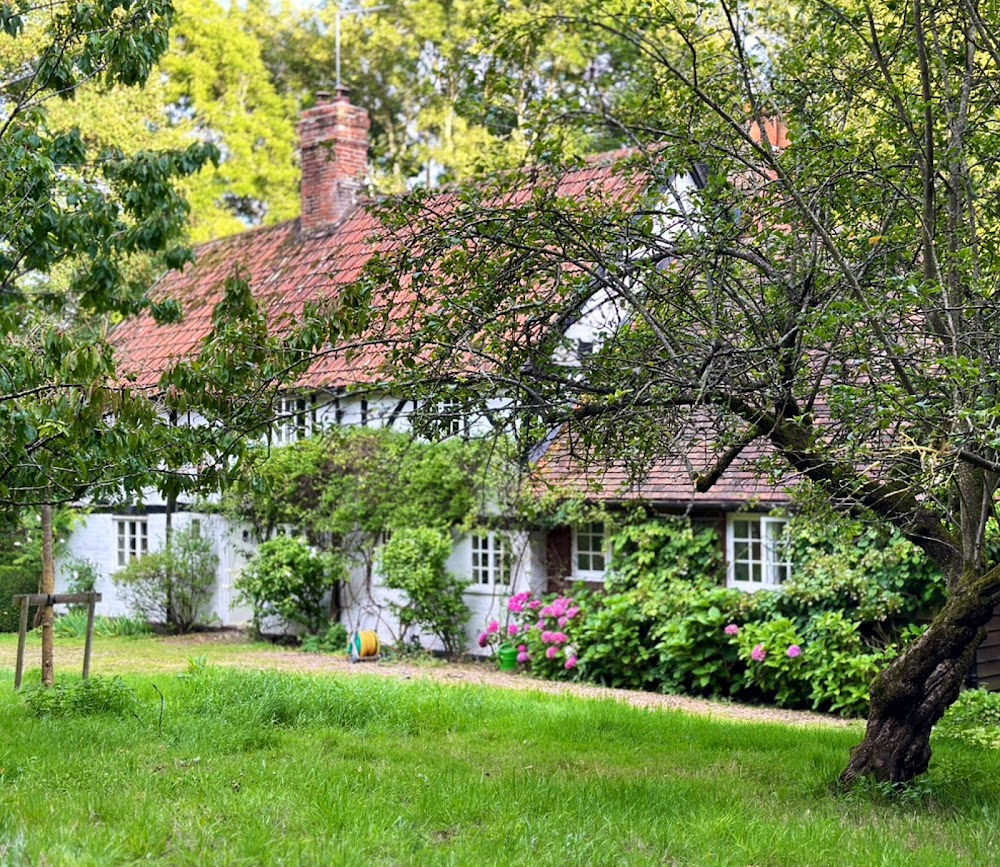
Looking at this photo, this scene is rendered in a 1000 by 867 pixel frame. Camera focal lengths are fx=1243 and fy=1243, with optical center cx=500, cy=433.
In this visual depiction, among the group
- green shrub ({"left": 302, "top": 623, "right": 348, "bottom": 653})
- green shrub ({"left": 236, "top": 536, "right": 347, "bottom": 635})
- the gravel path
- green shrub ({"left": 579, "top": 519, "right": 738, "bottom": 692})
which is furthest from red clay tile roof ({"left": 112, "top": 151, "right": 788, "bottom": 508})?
green shrub ({"left": 302, "top": 623, "right": 348, "bottom": 653})

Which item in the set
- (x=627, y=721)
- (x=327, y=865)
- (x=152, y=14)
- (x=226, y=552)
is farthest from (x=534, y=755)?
(x=226, y=552)

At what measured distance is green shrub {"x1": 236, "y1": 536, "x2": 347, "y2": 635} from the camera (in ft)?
62.3

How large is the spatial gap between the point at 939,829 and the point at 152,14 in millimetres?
9052

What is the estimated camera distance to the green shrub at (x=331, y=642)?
18.8m

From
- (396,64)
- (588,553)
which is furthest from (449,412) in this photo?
(396,64)

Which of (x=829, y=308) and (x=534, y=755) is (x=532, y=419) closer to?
(x=829, y=308)

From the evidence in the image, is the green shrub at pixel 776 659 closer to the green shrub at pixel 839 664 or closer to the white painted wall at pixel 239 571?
the green shrub at pixel 839 664

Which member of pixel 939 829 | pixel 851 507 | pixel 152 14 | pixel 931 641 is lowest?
pixel 939 829

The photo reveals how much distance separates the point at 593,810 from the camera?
730cm

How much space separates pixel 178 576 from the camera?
70.4 feet

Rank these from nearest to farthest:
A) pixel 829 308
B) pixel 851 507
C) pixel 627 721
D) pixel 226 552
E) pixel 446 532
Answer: pixel 829 308
pixel 851 507
pixel 627 721
pixel 446 532
pixel 226 552

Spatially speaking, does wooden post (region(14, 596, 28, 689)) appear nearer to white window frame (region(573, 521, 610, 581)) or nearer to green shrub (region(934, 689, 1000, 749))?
white window frame (region(573, 521, 610, 581))

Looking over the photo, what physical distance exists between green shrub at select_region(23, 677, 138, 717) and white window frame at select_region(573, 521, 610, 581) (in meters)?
8.10

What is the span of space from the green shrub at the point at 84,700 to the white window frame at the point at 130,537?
13099 millimetres
